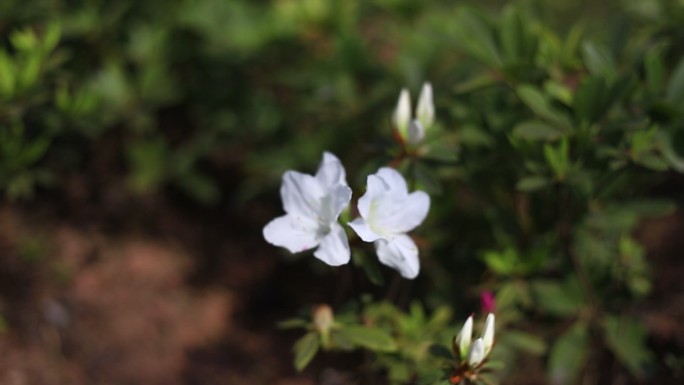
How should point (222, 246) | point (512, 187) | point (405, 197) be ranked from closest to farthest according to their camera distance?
point (405, 197), point (512, 187), point (222, 246)

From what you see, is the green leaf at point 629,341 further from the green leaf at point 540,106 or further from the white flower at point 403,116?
the white flower at point 403,116

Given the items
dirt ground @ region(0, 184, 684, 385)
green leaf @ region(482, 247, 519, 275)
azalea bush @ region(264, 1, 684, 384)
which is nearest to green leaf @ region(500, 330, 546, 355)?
azalea bush @ region(264, 1, 684, 384)

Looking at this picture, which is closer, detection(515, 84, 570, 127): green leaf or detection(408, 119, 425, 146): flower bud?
detection(408, 119, 425, 146): flower bud

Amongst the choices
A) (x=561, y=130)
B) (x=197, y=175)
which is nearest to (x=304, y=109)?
(x=197, y=175)

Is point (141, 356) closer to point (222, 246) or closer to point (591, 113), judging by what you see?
point (222, 246)

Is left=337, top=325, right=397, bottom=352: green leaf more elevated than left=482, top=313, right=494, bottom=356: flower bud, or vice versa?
left=337, top=325, right=397, bottom=352: green leaf

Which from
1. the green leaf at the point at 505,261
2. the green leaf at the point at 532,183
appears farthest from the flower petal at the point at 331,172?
the green leaf at the point at 505,261

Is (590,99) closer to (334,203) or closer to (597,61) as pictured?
(597,61)

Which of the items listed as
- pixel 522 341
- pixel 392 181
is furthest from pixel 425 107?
pixel 522 341

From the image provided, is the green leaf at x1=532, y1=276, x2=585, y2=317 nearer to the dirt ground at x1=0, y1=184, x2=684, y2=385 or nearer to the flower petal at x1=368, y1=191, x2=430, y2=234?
the dirt ground at x1=0, y1=184, x2=684, y2=385
